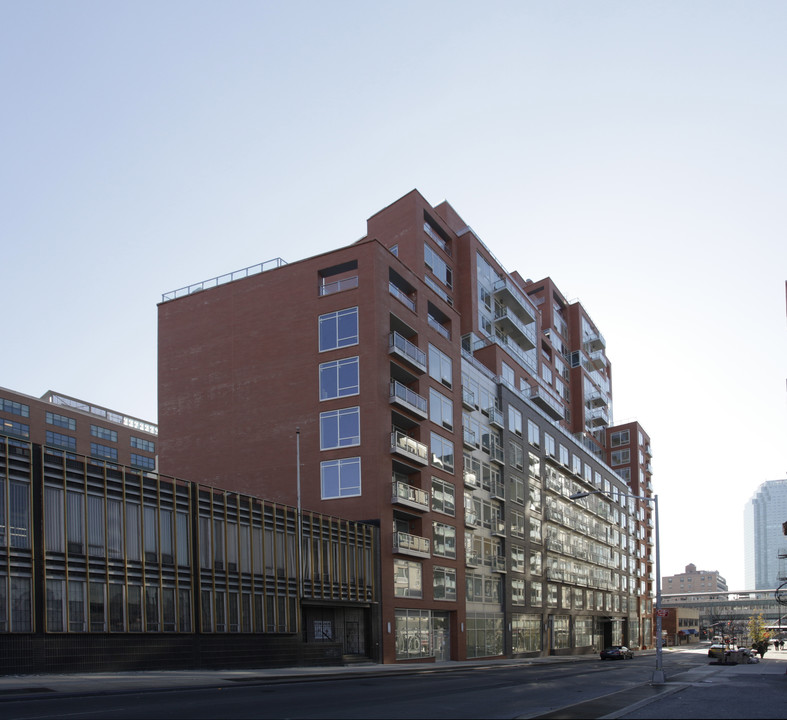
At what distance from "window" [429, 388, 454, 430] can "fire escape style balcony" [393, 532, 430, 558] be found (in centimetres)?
814

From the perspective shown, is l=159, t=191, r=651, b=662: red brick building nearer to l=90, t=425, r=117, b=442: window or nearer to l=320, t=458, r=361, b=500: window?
l=320, t=458, r=361, b=500: window

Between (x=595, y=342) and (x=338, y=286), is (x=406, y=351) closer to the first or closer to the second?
(x=338, y=286)

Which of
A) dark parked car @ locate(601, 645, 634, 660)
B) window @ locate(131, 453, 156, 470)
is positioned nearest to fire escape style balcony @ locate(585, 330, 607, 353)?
dark parked car @ locate(601, 645, 634, 660)

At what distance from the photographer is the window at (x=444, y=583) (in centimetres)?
5328

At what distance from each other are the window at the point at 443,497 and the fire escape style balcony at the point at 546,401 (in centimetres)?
2778

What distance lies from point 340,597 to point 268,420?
38.7 feet

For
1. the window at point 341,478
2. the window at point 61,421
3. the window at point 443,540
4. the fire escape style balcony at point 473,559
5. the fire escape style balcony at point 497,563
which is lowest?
the fire escape style balcony at point 497,563

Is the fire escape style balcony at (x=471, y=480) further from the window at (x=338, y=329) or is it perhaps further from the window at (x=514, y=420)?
the window at (x=338, y=329)

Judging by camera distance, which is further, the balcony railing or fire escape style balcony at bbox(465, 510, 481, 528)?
fire escape style balcony at bbox(465, 510, 481, 528)

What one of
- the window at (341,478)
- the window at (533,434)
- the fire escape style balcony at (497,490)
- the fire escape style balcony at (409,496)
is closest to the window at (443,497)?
the fire escape style balcony at (409,496)

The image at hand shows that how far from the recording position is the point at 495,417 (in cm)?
6669

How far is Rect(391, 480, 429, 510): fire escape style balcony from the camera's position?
157 feet

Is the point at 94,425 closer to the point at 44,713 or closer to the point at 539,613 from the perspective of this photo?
the point at 539,613

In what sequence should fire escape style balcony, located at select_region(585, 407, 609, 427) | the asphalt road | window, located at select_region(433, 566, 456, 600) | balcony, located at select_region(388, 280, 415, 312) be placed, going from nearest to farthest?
the asphalt road → balcony, located at select_region(388, 280, 415, 312) → window, located at select_region(433, 566, 456, 600) → fire escape style balcony, located at select_region(585, 407, 609, 427)
